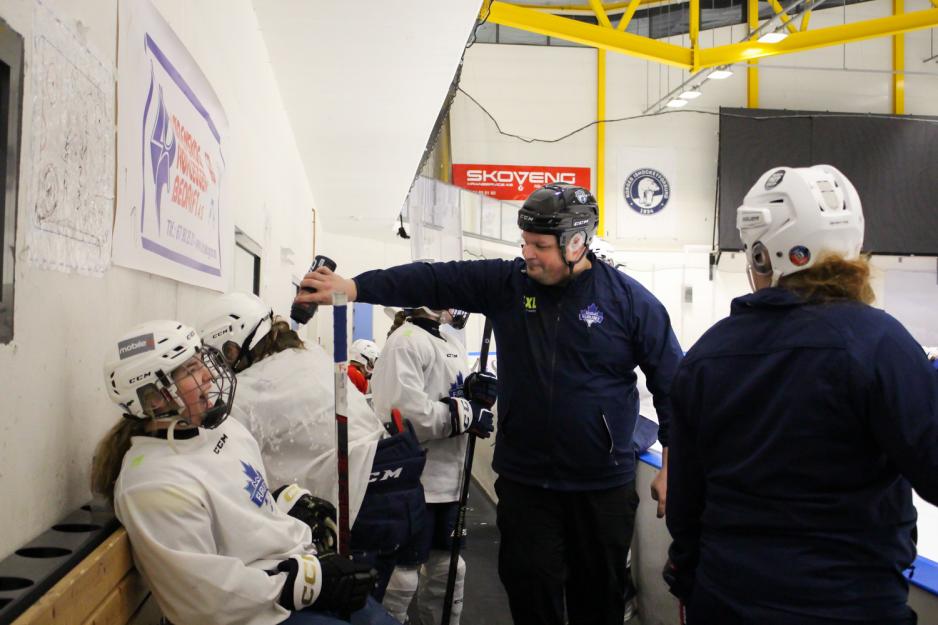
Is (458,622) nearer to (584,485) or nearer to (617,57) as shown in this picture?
(584,485)

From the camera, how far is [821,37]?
8.88 m

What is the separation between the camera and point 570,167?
461 inches

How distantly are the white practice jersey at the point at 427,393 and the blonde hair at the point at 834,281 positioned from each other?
69.2 inches

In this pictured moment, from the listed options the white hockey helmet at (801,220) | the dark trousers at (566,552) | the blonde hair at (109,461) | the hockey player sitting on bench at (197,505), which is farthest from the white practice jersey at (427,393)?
the white hockey helmet at (801,220)

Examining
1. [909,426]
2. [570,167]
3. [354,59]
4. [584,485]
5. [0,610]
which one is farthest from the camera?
[570,167]

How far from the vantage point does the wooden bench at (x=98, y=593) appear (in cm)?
98

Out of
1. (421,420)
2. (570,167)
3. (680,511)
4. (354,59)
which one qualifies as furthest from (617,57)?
(680,511)

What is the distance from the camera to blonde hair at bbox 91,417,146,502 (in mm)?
1394

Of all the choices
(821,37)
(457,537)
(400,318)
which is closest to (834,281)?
(457,537)

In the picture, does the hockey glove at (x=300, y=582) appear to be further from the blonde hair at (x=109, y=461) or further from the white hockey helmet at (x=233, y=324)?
the white hockey helmet at (x=233, y=324)

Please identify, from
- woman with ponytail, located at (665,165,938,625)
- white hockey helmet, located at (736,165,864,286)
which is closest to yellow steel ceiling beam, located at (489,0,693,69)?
white hockey helmet, located at (736,165,864,286)

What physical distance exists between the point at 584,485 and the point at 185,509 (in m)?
1.12

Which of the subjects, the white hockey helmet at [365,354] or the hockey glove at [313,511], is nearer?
the hockey glove at [313,511]

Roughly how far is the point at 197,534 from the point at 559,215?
1.26 m
